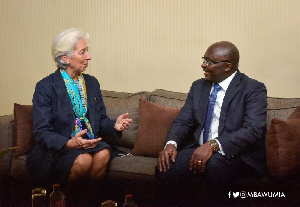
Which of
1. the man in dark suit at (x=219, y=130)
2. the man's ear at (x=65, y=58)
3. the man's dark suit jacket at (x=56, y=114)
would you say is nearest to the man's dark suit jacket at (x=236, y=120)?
the man in dark suit at (x=219, y=130)

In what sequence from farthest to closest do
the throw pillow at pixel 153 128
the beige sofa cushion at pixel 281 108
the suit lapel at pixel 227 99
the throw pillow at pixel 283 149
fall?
the throw pillow at pixel 153 128 < the beige sofa cushion at pixel 281 108 < the suit lapel at pixel 227 99 < the throw pillow at pixel 283 149

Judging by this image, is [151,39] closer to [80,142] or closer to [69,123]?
[69,123]

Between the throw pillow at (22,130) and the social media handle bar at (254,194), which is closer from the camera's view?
the social media handle bar at (254,194)

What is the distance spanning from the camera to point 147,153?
3.21 meters

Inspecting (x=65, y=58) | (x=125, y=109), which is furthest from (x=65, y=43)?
(x=125, y=109)

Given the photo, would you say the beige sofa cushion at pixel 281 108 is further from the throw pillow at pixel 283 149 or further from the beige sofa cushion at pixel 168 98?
the beige sofa cushion at pixel 168 98

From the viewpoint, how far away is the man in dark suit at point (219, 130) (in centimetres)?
263

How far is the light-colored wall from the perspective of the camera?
346cm

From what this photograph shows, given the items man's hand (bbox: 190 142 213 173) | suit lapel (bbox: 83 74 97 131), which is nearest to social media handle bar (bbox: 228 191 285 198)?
man's hand (bbox: 190 142 213 173)

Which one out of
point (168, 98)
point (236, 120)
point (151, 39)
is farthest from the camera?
point (151, 39)

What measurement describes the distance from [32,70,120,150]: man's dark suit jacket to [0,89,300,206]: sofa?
1.01 ft

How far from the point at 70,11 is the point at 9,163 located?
163cm

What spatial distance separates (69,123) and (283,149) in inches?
53.0

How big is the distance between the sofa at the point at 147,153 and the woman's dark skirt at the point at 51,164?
187mm
